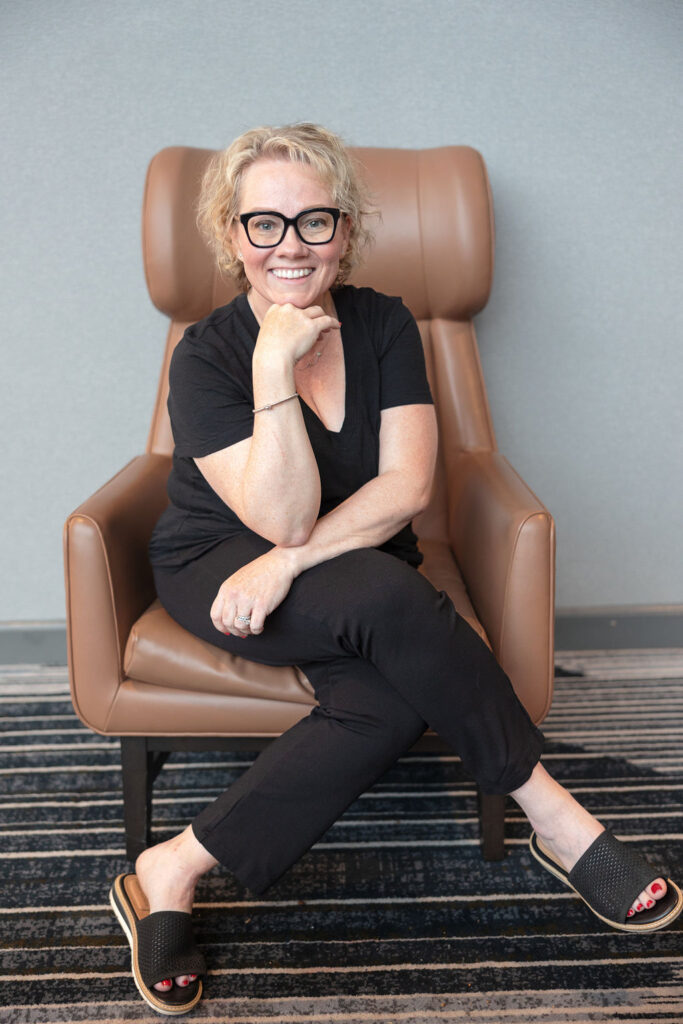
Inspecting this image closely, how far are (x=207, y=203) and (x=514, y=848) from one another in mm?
1162

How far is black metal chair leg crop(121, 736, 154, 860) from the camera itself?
4.55ft

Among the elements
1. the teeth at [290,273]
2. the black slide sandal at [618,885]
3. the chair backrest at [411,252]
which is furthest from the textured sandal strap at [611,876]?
the teeth at [290,273]

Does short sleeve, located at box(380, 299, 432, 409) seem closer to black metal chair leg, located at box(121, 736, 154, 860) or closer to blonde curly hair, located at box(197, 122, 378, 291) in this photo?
blonde curly hair, located at box(197, 122, 378, 291)

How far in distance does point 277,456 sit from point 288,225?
35cm

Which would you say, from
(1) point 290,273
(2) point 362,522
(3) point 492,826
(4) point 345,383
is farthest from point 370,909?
(1) point 290,273

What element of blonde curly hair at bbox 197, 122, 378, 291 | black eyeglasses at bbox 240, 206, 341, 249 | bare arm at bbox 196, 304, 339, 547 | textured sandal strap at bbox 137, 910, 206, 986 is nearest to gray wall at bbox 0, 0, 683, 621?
blonde curly hair at bbox 197, 122, 378, 291

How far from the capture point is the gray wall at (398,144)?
6.14 feet

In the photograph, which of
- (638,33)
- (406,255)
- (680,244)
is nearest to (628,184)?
(680,244)

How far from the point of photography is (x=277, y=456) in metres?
1.18

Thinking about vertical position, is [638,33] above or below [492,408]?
above

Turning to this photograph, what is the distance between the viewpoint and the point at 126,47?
187cm

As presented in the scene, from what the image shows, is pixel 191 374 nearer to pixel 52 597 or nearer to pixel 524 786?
pixel 524 786

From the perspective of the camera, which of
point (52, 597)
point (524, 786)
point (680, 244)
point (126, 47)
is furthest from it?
point (52, 597)

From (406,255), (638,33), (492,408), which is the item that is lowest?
(492,408)
